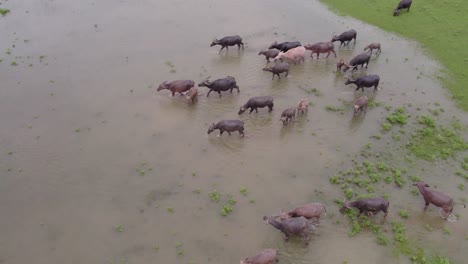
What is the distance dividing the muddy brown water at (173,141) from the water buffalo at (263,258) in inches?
23.8

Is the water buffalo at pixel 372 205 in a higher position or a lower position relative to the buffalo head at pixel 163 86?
lower

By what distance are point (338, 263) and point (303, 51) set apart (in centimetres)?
1111

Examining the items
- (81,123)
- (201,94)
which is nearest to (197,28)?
(201,94)

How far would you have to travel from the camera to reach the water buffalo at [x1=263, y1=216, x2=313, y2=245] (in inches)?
453

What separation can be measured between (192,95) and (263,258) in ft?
27.2

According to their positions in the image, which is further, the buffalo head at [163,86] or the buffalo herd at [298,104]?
the buffalo head at [163,86]

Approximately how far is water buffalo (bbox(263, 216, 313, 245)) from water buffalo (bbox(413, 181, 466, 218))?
152 inches

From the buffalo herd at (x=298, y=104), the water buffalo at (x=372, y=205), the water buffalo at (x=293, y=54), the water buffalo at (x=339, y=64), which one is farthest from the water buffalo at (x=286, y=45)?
the water buffalo at (x=372, y=205)

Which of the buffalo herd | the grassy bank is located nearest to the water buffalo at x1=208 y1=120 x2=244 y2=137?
the buffalo herd

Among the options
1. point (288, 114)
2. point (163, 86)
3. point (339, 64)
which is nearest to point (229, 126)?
point (288, 114)

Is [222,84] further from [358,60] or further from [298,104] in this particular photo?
[358,60]

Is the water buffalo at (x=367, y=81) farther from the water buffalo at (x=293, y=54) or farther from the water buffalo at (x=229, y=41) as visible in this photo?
the water buffalo at (x=229, y=41)

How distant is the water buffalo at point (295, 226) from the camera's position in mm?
11516

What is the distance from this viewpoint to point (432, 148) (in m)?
14.9
